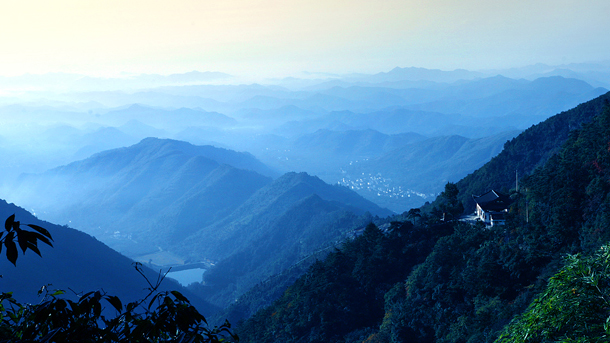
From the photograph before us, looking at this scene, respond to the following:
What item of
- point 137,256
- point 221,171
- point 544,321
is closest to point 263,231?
point 137,256

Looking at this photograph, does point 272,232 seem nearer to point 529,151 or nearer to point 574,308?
point 529,151

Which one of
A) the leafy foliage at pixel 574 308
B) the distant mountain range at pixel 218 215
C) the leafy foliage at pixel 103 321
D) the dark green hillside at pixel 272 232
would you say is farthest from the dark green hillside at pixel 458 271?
the distant mountain range at pixel 218 215

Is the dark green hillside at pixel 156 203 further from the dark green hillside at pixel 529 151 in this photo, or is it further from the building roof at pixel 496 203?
the building roof at pixel 496 203

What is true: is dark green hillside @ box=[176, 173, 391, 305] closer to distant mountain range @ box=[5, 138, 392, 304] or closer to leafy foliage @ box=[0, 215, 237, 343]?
distant mountain range @ box=[5, 138, 392, 304]

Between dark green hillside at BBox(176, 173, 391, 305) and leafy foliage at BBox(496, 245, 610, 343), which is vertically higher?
leafy foliage at BBox(496, 245, 610, 343)

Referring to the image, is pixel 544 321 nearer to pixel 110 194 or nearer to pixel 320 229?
pixel 320 229

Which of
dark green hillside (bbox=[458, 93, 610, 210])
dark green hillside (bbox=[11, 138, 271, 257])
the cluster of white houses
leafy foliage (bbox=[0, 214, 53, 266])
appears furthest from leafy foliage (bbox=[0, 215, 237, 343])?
dark green hillside (bbox=[11, 138, 271, 257])

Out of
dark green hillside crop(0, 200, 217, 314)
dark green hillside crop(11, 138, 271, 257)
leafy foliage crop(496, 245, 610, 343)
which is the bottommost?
dark green hillside crop(11, 138, 271, 257)
